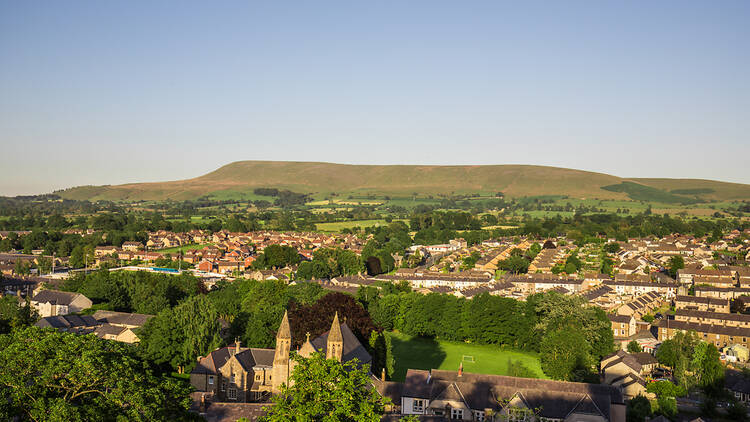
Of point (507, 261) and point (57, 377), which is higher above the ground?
point (57, 377)

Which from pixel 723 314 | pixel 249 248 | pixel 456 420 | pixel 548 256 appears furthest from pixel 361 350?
pixel 249 248

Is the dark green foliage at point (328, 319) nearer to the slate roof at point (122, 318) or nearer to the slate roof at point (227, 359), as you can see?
the slate roof at point (227, 359)

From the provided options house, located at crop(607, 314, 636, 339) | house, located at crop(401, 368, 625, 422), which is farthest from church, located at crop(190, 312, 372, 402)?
house, located at crop(607, 314, 636, 339)

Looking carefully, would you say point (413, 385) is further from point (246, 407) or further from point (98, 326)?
point (98, 326)

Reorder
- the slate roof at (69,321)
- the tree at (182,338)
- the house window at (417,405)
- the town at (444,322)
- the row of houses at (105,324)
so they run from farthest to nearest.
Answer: the row of houses at (105,324) → the slate roof at (69,321) → the tree at (182,338) → the town at (444,322) → the house window at (417,405)

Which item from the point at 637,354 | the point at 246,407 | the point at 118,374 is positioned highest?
the point at 118,374

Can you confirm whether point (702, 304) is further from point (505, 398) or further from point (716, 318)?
point (505, 398)

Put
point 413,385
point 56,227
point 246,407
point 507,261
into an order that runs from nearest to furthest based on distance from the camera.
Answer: point 246,407, point 413,385, point 507,261, point 56,227

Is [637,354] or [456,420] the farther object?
[637,354]

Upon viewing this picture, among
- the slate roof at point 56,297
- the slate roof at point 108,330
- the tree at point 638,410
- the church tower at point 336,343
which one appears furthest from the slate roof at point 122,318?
the tree at point 638,410
